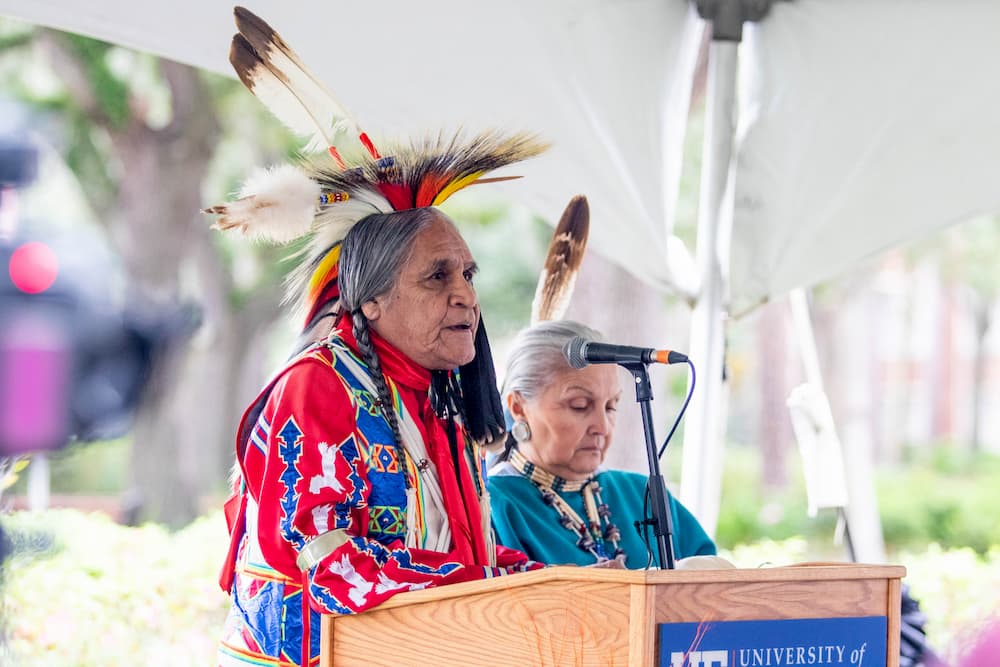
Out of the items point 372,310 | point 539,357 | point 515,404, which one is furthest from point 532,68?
point 372,310

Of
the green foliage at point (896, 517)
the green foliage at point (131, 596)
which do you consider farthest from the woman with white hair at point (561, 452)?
the green foliage at point (896, 517)

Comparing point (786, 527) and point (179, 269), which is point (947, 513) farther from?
point (179, 269)

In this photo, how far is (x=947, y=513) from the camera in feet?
52.7

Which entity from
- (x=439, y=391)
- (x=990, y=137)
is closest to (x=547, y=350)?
(x=439, y=391)

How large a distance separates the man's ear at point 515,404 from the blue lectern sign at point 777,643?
1494 millimetres

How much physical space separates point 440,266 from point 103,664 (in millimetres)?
2838

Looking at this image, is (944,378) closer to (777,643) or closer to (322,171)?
(322,171)

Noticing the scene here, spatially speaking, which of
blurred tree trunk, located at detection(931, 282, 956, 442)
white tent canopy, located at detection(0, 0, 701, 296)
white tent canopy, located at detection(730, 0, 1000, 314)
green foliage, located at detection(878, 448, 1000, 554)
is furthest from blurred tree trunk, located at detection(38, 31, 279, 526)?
blurred tree trunk, located at detection(931, 282, 956, 442)

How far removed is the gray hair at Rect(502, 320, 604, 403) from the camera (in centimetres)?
347

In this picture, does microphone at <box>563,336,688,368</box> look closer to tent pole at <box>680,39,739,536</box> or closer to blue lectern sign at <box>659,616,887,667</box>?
blue lectern sign at <box>659,616,887,667</box>

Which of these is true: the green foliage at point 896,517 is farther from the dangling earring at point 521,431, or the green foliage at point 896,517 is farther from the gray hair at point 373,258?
the gray hair at point 373,258

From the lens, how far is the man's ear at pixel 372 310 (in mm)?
2678

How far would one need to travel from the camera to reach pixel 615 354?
2.59m

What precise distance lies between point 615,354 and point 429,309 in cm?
42
